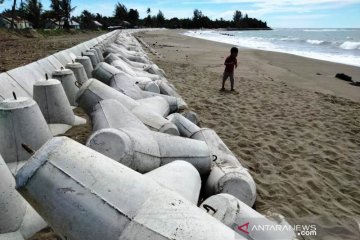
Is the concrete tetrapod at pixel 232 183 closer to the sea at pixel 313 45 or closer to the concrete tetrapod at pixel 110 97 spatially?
the concrete tetrapod at pixel 110 97

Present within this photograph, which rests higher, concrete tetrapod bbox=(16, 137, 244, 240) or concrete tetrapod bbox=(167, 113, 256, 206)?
concrete tetrapod bbox=(16, 137, 244, 240)

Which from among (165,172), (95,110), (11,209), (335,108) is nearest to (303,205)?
(165,172)

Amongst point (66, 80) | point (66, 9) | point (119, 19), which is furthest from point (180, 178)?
point (119, 19)

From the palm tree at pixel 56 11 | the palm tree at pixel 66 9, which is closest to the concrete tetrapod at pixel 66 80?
the palm tree at pixel 66 9

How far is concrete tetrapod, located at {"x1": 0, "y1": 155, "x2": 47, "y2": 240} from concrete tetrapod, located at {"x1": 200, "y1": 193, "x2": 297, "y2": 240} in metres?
1.21

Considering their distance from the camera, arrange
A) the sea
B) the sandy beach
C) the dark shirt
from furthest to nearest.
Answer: the sea → the dark shirt → the sandy beach

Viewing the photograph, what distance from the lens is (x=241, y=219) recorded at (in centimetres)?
210

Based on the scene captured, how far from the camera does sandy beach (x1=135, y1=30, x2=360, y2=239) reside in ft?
10.4

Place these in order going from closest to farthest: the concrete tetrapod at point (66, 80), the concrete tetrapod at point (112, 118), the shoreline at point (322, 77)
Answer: the concrete tetrapod at point (112, 118)
the concrete tetrapod at point (66, 80)
the shoreline at point (322, 77)

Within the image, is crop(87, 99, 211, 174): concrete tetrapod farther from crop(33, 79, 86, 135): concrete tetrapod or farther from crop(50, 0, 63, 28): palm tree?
crop(50, 0, 63, 28): palm tree

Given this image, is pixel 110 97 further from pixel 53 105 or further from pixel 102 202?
pixel 102 202

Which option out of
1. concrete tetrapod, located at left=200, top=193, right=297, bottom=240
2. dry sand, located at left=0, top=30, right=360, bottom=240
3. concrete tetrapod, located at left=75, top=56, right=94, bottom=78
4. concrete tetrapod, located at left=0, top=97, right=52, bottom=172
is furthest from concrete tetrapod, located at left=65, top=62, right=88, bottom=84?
concrete tetrapod, located at left=200, top=193, right=297, bottom=240

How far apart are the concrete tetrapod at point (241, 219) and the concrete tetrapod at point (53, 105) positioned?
2407mm

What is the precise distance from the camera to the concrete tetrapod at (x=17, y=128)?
2727 mm
